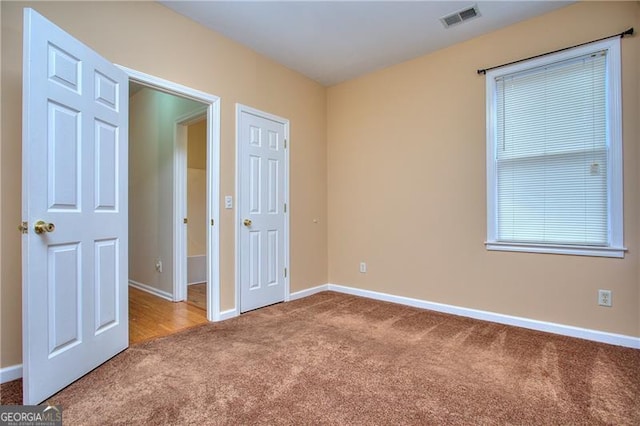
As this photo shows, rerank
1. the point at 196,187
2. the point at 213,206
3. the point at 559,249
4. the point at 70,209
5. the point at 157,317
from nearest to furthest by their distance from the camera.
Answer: the point at 70,209
the point at 559,249
the point at 213,206
the point at 157,317
the point at 196,187

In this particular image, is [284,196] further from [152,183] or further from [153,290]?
[153,290]

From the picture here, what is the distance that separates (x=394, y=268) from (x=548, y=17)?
8.91 feet

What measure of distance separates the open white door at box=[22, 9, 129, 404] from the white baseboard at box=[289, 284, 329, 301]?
181 centimetres

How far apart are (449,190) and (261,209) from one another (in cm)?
199

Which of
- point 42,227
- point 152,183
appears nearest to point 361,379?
point 42,227

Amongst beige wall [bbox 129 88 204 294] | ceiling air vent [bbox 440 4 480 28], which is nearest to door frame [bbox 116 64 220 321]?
beige wall [bbox 129 88 204 294]

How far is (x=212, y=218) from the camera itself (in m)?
2.92

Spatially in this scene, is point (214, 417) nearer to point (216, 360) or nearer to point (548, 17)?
point (216, 360)

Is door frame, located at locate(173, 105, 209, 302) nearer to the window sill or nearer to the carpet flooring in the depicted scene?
the carpet flooring

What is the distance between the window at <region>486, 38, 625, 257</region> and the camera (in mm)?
2383

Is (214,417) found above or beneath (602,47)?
beneath

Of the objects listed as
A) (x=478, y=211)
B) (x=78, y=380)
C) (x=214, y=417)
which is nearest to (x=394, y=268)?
(x=478, y=211)

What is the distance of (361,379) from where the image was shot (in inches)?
72.9

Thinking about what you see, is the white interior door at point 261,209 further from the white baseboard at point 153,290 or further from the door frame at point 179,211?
the white baseboard at point 153,290
